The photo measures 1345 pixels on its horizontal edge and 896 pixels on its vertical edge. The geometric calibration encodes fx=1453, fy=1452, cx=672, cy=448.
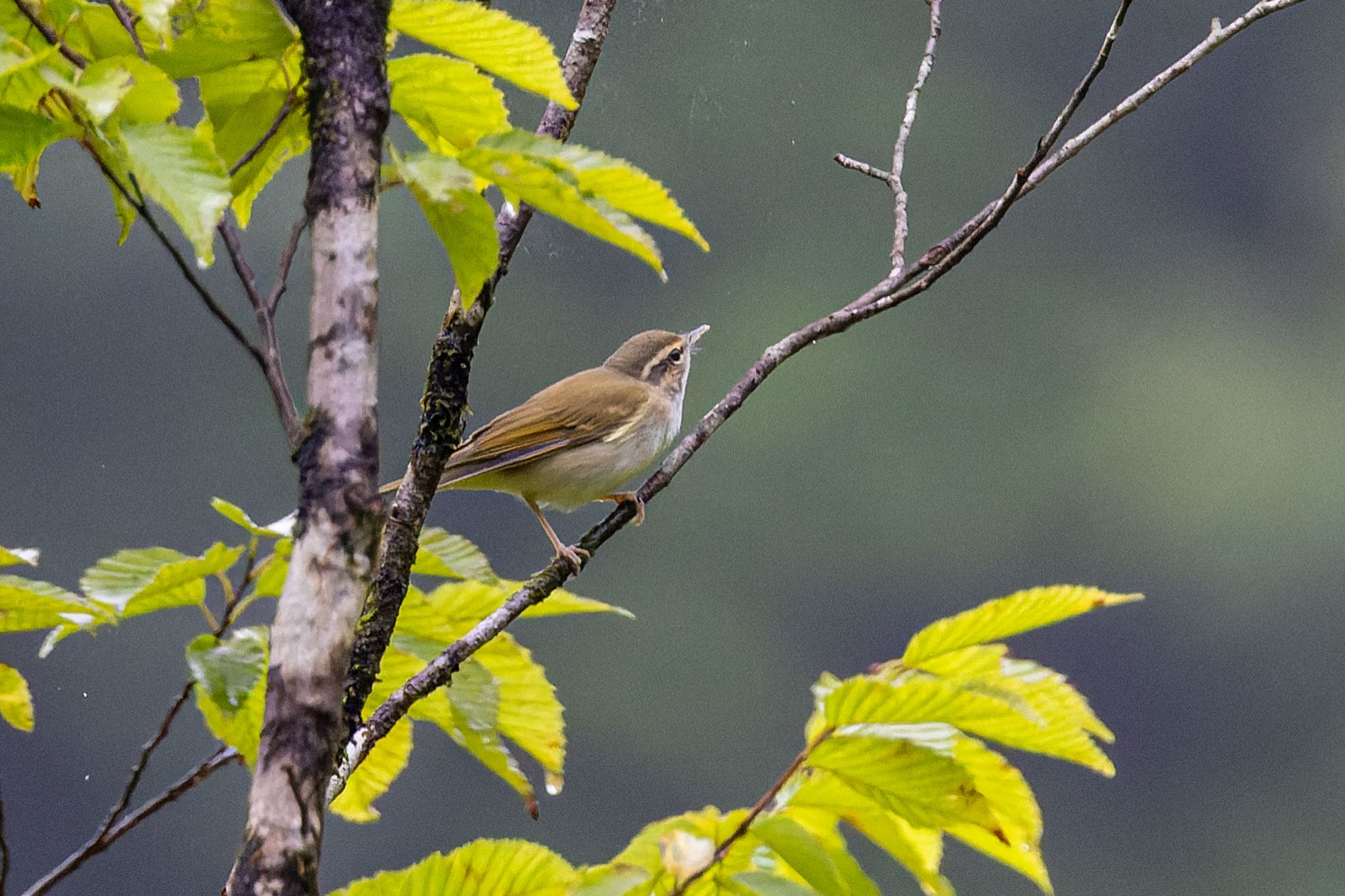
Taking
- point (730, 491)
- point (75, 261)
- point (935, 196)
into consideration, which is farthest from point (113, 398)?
point (935, 196)

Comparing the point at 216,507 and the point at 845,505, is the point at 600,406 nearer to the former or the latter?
the point at 216,507

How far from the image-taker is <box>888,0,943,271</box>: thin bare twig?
7.23 feet

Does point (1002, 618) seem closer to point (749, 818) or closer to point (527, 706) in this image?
point (749, 818)

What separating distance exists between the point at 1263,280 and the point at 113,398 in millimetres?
32028

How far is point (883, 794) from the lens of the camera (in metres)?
1.55

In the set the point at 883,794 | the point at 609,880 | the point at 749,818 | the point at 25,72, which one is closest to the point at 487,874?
the point at 609,880

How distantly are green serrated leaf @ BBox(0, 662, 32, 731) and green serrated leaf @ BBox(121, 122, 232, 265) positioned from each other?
Result: 0.95 meters

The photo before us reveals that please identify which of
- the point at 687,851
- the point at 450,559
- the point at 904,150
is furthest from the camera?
the point at 904,150

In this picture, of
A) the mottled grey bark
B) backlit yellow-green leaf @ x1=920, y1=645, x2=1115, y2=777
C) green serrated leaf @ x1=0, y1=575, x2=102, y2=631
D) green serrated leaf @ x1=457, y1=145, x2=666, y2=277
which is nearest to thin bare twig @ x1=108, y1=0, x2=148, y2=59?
the mottled grey bark

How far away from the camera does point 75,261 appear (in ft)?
92.3

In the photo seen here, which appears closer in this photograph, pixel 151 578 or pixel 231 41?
pixel 231 41

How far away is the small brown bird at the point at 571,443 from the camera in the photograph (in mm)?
4637

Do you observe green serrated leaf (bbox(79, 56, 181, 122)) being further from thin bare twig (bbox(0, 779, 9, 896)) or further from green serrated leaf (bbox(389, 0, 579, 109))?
thin bare twig (bbox(0, 779, 9, 896))

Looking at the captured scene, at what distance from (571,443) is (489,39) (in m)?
3.32
